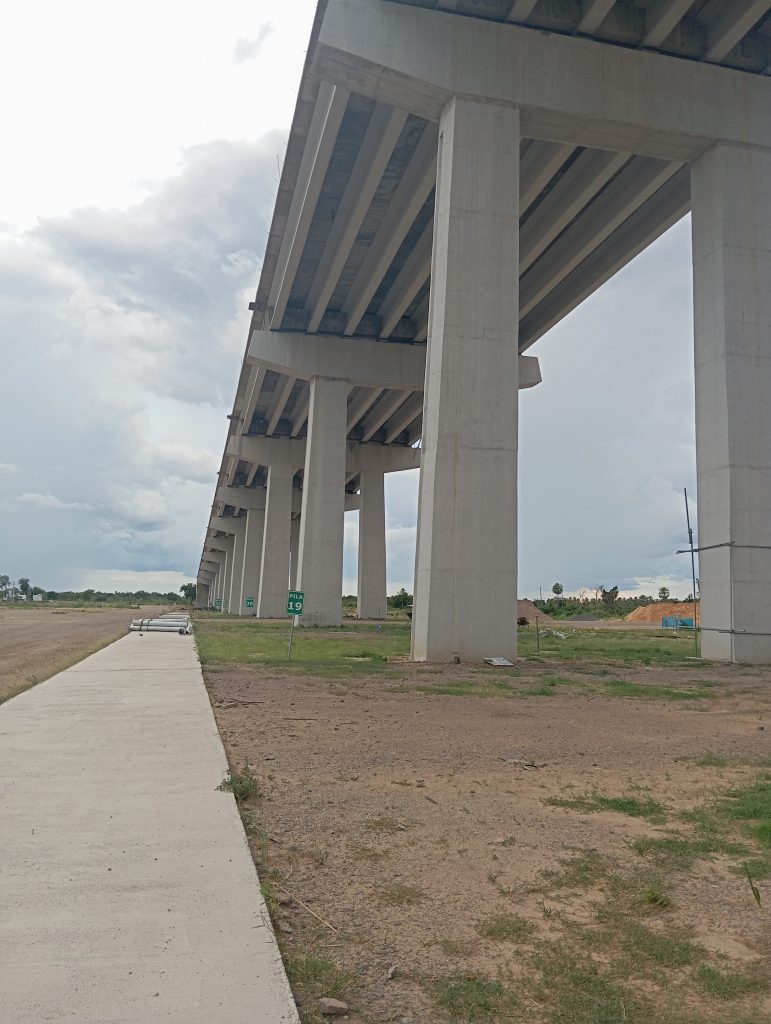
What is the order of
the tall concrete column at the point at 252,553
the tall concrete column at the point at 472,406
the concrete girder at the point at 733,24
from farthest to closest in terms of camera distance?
the tall concrete column at the point at 252,553
the concrete girder at the point at 733,24
the tall concrete column at the point at 472,406

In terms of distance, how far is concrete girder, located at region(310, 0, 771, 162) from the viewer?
19.3m

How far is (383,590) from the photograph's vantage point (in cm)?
5769

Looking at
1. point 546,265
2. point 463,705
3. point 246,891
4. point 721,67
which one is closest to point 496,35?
point 721,67

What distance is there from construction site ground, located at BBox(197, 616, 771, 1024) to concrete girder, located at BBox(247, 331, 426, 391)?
1211 inches

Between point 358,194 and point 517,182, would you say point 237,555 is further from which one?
point 517,182

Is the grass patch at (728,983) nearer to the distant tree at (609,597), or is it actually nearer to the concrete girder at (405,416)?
the concrete girder at (405,416)

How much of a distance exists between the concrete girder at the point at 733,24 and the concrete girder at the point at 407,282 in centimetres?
1138

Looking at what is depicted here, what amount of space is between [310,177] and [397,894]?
26.8 meters

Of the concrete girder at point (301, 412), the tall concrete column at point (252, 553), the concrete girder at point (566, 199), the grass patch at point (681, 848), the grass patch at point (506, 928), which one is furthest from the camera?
the tall concrete column at point (252, 553)

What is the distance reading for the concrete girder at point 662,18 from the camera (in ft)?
64.4

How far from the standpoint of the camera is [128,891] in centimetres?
364

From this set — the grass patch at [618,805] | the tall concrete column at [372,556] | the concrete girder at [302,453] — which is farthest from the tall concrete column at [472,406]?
the concrete girder at [302,453]

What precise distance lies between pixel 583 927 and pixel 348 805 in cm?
231

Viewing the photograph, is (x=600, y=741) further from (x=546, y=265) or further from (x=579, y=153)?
(x=546, y=265)
